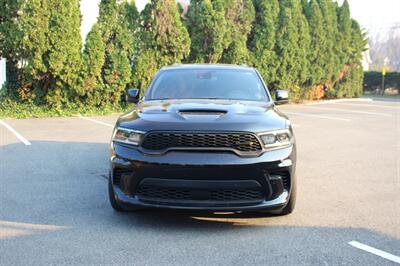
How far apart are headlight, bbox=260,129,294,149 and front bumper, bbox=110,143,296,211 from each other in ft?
0.25

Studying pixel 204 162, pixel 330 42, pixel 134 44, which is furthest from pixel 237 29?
pixel 204 162

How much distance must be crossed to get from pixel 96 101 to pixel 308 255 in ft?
41.5

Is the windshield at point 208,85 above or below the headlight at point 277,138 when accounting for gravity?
above

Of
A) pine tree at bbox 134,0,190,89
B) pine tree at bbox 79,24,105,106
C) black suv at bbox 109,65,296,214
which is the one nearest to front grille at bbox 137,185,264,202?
black suv at bbox 109,65,296,214

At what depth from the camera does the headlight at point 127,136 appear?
4344 mm

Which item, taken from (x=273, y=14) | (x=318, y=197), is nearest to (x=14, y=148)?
(x=318, y=197)

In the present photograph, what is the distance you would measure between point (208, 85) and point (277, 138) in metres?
1.74

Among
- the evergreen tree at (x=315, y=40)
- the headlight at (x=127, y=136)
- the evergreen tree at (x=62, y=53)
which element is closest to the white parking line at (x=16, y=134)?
the evergreen tree at (x=62, y=53)

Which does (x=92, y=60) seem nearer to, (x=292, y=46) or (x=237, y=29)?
(x=237, y=29)

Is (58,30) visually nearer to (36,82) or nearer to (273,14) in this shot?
(36,82)

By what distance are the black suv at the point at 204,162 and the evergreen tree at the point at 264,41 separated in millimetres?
15919

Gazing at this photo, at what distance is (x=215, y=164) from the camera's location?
13.4ft

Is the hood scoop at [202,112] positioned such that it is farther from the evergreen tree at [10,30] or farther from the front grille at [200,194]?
the evergreen tree at [10,30]

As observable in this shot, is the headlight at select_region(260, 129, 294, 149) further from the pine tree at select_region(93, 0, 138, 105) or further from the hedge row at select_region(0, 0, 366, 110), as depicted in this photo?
the pine tree at select_region(93, 0, 138, 105)
